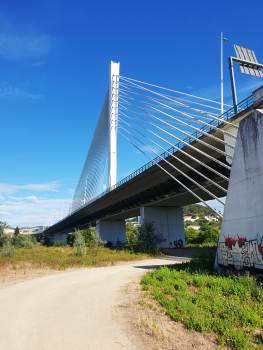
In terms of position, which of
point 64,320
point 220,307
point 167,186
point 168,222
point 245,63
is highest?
point 245,63

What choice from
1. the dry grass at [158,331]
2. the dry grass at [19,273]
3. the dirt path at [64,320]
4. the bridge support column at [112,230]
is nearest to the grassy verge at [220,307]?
Answer: the dry grass at [158,331]

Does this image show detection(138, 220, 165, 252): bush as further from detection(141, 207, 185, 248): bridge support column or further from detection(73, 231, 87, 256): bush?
detection(141, 207, 185, 248): bridge support column

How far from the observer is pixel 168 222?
4628cm

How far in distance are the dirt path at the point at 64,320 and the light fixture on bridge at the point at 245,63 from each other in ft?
49.3

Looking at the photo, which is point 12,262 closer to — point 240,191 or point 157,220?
point 240,191

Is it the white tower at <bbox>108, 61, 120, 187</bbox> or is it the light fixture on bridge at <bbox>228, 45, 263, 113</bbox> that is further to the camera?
the white tower at <bbox>108, 61, 120, 187</bbox>

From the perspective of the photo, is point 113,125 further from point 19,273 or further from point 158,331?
point 158,331

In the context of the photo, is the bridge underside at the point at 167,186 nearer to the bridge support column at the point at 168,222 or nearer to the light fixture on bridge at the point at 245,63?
the bridge support column at the point at 168,222

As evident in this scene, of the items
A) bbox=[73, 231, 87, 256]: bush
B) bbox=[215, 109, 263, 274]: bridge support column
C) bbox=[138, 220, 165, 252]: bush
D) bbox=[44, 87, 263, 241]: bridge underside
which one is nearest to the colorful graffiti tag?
bbox=[215, 109, 263, 274]: bridge support column

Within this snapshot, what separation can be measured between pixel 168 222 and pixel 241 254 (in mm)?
35110

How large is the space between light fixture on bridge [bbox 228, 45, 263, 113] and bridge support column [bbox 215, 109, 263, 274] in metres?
5.51

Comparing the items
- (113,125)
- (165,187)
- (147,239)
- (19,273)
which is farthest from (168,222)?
(19,273)

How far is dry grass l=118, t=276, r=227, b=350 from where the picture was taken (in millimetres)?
5527

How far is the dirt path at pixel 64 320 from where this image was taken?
5.71 m
